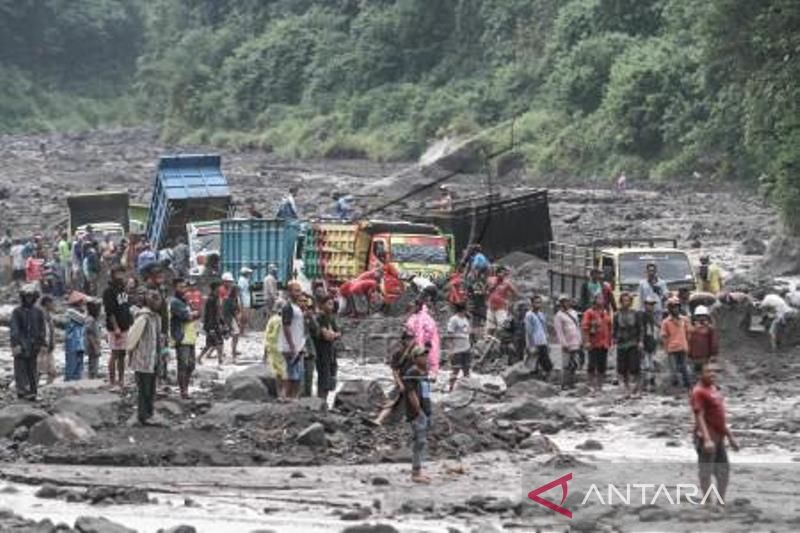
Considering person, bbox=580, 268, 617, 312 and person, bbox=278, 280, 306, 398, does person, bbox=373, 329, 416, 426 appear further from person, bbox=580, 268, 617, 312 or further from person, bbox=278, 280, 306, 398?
person, bbox=580, 268, 617, 312

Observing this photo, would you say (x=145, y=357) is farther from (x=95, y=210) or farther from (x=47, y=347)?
(x=95, y=210)

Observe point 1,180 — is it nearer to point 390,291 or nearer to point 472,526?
point 390,291

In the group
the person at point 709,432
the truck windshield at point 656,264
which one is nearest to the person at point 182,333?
the truck windshield at point 656,264

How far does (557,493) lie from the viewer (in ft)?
52.9

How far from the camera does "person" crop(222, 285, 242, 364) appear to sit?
27.4m

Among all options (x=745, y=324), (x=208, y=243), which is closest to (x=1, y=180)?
(x=208, y=243)

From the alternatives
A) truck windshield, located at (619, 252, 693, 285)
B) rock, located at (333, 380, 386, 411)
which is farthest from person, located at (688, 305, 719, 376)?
truck windshield, located at (619, 252, 693, 285)

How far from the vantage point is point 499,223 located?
3600 centimetres

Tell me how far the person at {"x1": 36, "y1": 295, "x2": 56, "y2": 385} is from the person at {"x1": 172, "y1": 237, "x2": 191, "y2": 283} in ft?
37.0

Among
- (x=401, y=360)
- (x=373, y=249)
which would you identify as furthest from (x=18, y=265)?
(x=401, y=360)

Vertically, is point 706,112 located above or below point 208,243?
above

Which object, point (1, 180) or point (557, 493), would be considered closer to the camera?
point (557, 493)

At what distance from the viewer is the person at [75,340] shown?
74.9 feet

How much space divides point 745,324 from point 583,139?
42.4m
